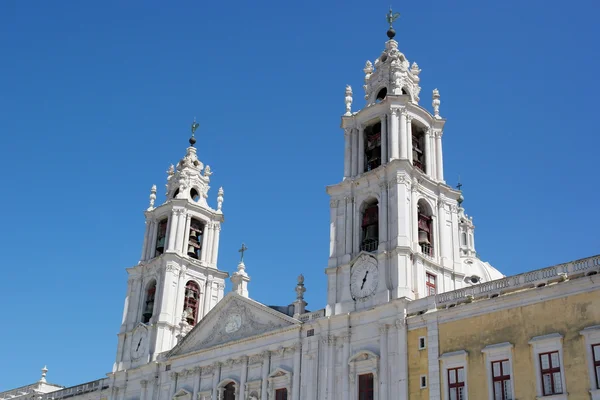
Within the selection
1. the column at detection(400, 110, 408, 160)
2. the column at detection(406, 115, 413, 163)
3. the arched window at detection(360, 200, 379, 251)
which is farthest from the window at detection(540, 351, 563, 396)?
the column at detection(406, 115, 413, 163)

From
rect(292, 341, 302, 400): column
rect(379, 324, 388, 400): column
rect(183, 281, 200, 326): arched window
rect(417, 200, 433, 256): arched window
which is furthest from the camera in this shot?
rect(183, 281, 200, 326): arched window

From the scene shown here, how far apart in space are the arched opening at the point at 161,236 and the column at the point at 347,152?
16780mm

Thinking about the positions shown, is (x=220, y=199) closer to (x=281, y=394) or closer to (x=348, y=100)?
(x=348, y=100)

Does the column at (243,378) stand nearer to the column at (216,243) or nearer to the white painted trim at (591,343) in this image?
the column at (216,243)

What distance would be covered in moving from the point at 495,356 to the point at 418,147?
1539 cm

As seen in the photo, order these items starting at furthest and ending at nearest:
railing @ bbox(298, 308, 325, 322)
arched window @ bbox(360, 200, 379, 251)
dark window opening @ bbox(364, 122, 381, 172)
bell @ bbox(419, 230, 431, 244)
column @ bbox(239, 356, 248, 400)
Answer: dark window opening @ bbox(364, 122, 381, 172) → column @ bbox(239, 356, 248, 400) → arched window @ bbox(360, 200, 379, 251) → railing @ bbox(298, 308, 325, 322) → bell @ bbox(419, 230, 431, 244)

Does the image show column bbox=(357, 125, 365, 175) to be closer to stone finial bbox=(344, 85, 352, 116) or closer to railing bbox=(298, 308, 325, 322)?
stone finial bbox=(344, 85, 352, 116)

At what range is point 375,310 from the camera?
122 feet

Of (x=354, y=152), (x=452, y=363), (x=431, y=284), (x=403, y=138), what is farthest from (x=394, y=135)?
(x=452, y=363)

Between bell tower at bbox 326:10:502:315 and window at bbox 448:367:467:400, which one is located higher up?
bell tower at bbox 326:10:502:315

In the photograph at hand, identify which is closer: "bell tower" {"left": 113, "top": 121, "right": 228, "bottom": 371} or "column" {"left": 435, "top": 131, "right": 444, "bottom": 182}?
"column" {"left": 435, "top": 131, "right": 444, "bottom": 182}

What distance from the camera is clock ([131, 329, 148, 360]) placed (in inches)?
1978

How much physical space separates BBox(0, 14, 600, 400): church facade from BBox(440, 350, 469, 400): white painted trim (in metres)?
0.06

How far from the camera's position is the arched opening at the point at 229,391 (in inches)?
1695
